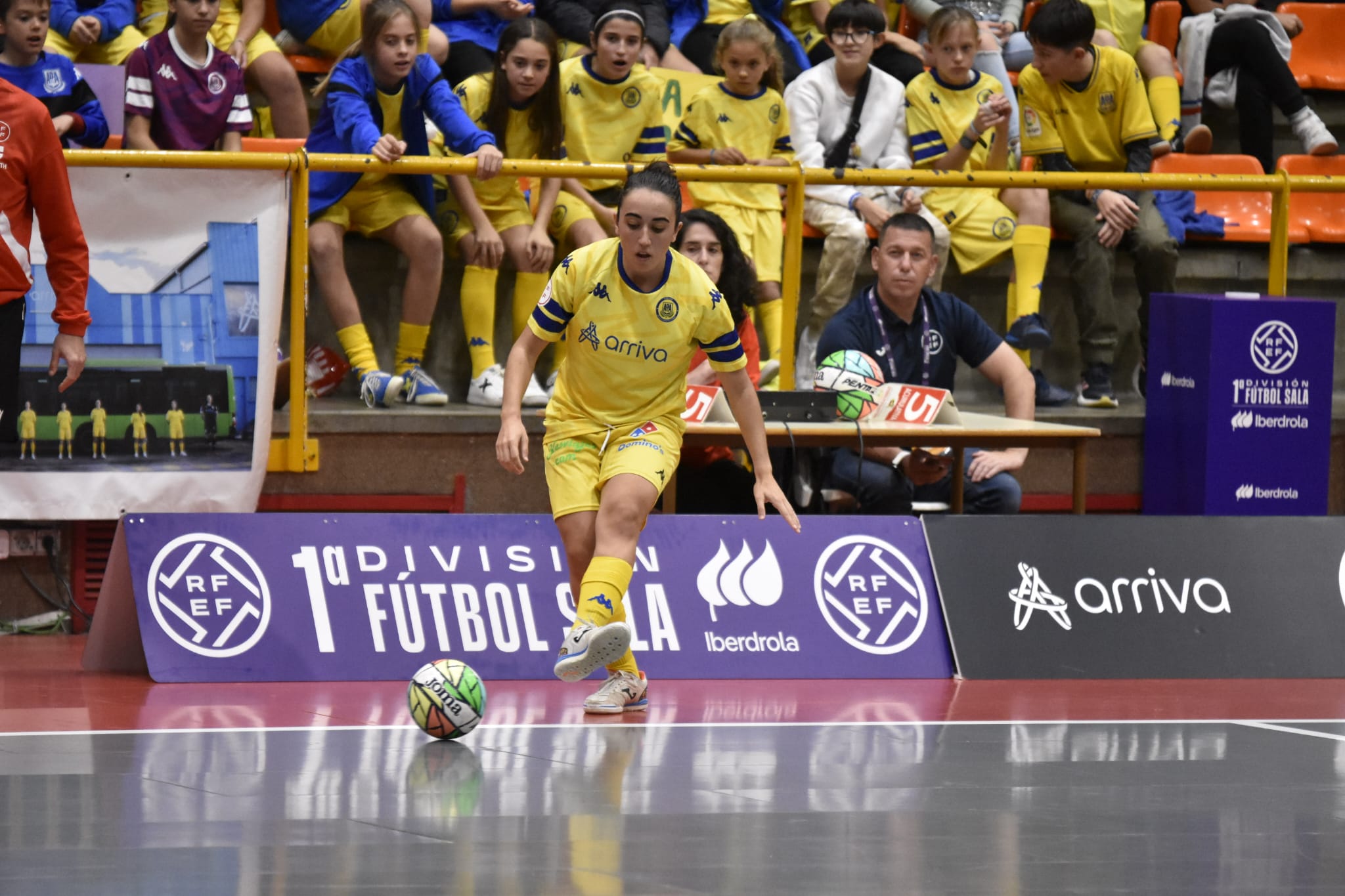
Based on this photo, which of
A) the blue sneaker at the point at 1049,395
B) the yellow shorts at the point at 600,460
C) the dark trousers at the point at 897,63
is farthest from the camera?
the dark trousers at the point at 897,63

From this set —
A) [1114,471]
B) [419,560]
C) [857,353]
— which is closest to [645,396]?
[419,560]

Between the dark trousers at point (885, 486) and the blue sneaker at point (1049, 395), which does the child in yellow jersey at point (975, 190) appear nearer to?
the blue sneaker at point (1049, 395)

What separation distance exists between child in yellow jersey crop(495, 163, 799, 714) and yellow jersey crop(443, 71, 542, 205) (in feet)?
8.05

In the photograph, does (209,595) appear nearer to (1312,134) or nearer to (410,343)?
(410,343)

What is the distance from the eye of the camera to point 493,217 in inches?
352

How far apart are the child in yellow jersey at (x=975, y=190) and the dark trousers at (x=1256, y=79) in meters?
2.08

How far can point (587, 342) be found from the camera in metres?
6.54

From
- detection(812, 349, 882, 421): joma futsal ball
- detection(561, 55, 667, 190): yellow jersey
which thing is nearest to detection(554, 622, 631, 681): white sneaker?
detection(812, 349, 882, 421): joma futsal ball

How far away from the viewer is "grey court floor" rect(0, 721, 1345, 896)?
13.3 feet

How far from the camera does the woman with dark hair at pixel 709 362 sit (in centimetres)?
802

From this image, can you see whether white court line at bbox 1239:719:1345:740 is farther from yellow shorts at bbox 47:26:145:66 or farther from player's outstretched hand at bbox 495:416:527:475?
yellow shorts at bbox 47:26:145:66

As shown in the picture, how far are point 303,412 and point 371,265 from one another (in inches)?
49.2

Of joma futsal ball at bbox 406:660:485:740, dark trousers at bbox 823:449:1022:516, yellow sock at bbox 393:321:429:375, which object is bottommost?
joma futsal ball at bbox 406:660:485:740

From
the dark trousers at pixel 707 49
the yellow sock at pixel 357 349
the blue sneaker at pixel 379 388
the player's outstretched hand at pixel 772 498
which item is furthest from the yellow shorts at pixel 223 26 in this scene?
the player's outstretched hand at pixel 772 498
